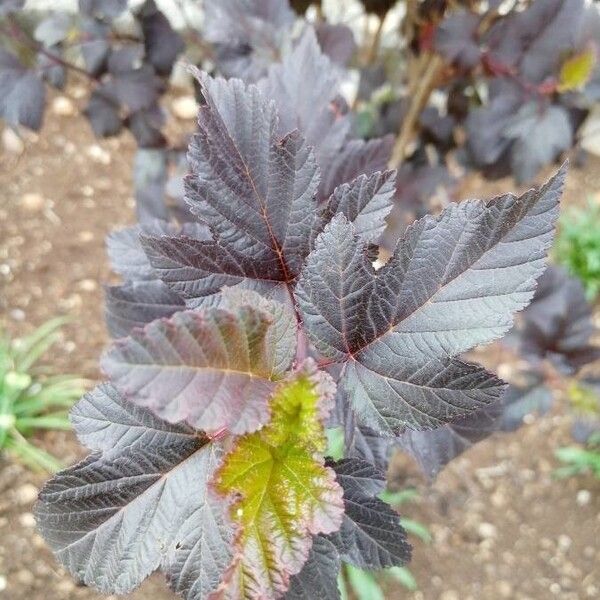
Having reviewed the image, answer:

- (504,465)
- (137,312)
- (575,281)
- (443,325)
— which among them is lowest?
(504,465)

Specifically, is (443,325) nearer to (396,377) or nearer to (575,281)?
(396,377)

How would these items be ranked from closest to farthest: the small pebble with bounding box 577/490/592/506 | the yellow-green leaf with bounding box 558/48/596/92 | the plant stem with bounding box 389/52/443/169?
the yellow-green leaf with bounding box 558/48/596/92, the plant stem with bounding box 389/52/443/169, the small pebble with bounding box 577/490/592/506

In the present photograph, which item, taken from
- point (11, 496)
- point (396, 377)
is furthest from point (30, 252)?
point (396, 377)

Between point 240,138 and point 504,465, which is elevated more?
point 240,138

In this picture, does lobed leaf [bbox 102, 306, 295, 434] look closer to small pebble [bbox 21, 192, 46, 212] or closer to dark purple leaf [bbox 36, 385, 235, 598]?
dark purple leaf [bbox 36, 385, 235, 598]

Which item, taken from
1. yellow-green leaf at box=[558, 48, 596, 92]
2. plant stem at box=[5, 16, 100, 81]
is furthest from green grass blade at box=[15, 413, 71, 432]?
yellow-green leaf at box=[558, 48, 596, 92]

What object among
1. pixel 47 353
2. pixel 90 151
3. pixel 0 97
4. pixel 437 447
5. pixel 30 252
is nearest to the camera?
pixel 437 447

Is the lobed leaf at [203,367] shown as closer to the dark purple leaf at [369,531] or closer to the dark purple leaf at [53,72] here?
the dark purple leaf at [369,531]
